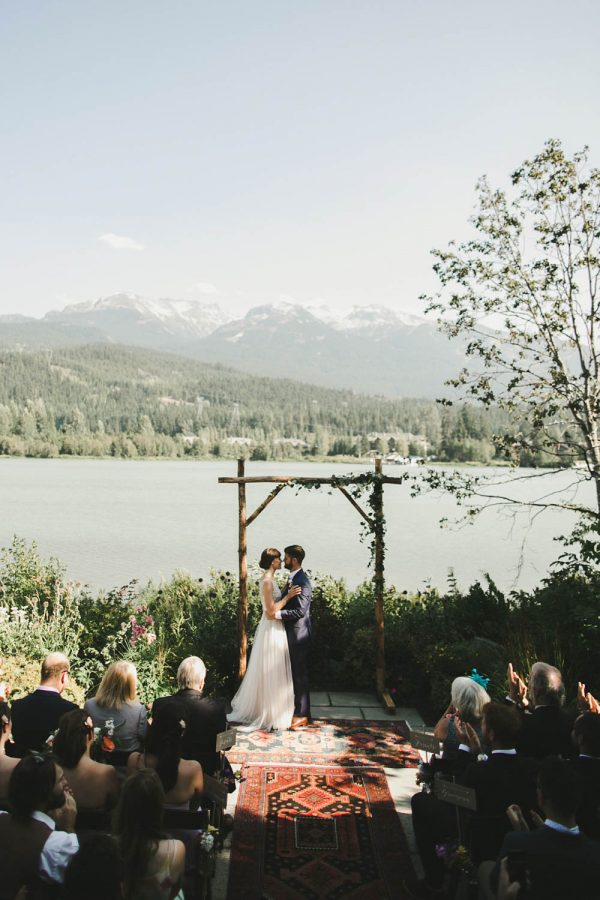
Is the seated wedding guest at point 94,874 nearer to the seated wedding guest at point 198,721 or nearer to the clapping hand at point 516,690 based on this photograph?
the seated wedding guest at point 198,721

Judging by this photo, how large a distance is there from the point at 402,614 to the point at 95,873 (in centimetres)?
703

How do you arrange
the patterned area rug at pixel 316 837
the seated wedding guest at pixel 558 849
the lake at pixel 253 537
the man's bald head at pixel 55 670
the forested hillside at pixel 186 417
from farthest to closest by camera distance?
1. the forested hillside at pixel 186 417
2. the lake at pixel 253 537
3. the man's bald head at pixel 55 670
4. the patterned area rug at pixel 316 837
5. the seated wedding guest at pixel 558 849

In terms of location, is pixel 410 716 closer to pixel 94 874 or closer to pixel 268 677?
pixel 268 677

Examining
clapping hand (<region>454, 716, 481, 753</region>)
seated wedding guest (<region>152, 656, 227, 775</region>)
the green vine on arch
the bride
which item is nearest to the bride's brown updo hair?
the bride

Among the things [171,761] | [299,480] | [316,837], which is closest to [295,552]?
[299,480]

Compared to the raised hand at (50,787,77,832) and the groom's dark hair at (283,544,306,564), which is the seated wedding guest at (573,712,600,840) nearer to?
the raised hand at (50,787,77,832)

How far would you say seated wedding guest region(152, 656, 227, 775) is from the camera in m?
4.27

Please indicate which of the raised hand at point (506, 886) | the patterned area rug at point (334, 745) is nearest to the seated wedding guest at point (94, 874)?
the raised hand at point (506, 886)

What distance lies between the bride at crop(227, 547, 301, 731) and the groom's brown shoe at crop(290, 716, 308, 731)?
0.16 feet

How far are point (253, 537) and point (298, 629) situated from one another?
10.7 meters

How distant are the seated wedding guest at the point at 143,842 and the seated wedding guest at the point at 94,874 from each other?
0.35 meters

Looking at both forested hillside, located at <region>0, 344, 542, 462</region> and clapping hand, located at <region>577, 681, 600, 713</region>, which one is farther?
forested hillside, located at <region>0, 344, 542, 462</region>

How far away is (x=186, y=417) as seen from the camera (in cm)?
12494

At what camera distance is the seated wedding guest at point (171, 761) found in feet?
10.9
